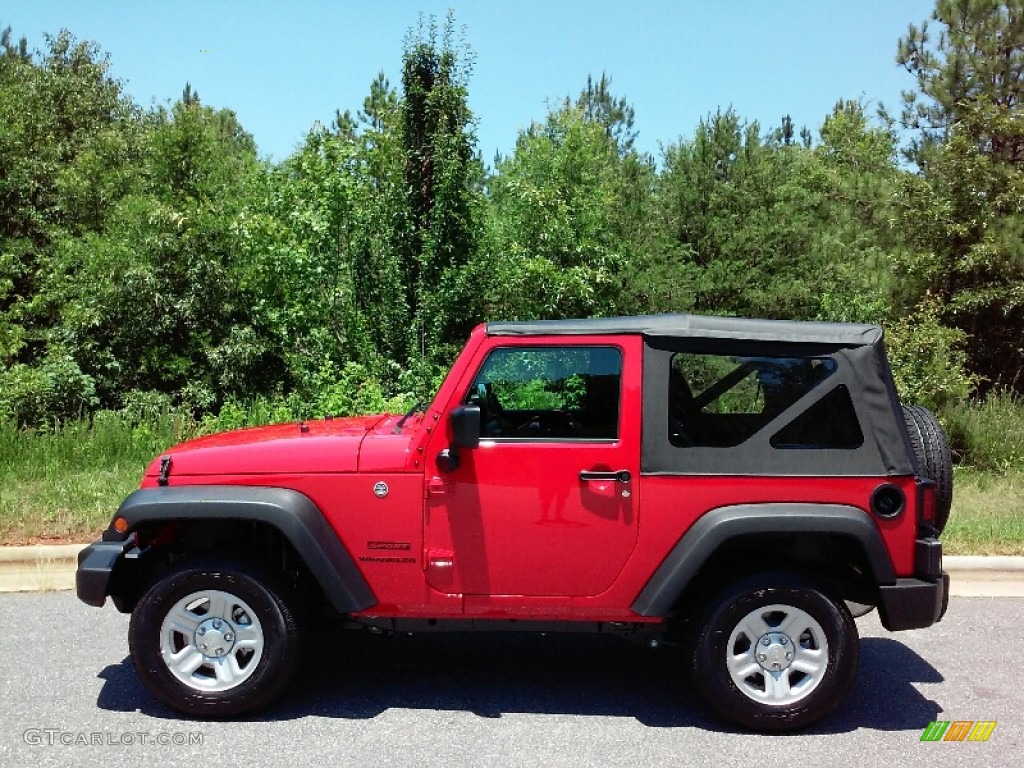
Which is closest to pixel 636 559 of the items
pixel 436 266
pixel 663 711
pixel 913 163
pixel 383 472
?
pixel 663 711

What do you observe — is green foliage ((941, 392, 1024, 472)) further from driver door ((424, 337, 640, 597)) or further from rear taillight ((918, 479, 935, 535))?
driver door ((424, 337, 640, 597))

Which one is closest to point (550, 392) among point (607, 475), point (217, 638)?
point (607, 475)

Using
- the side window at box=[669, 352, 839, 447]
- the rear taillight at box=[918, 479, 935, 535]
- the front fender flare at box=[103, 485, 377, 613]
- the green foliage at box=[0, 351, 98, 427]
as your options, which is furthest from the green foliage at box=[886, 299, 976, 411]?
the green foliage at box=[0, 351, 98, 427]

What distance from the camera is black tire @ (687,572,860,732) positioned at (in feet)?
15.0

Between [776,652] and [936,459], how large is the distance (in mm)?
1321

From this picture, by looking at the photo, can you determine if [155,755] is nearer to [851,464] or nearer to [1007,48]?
[851,464]

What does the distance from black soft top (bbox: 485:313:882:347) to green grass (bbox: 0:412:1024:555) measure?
3.55m

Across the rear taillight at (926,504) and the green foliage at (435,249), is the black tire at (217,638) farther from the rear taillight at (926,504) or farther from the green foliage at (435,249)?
the green foliage at (435,249)

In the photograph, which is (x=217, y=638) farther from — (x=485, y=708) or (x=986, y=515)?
(x=986, y=515)

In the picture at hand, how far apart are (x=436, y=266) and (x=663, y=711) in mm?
11001

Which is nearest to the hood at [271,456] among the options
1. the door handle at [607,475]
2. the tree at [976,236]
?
the door handle at [607,475]

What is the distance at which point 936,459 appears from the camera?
5.04 meters

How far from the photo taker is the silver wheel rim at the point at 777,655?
460cm

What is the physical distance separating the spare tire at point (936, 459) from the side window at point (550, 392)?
5.17ft
